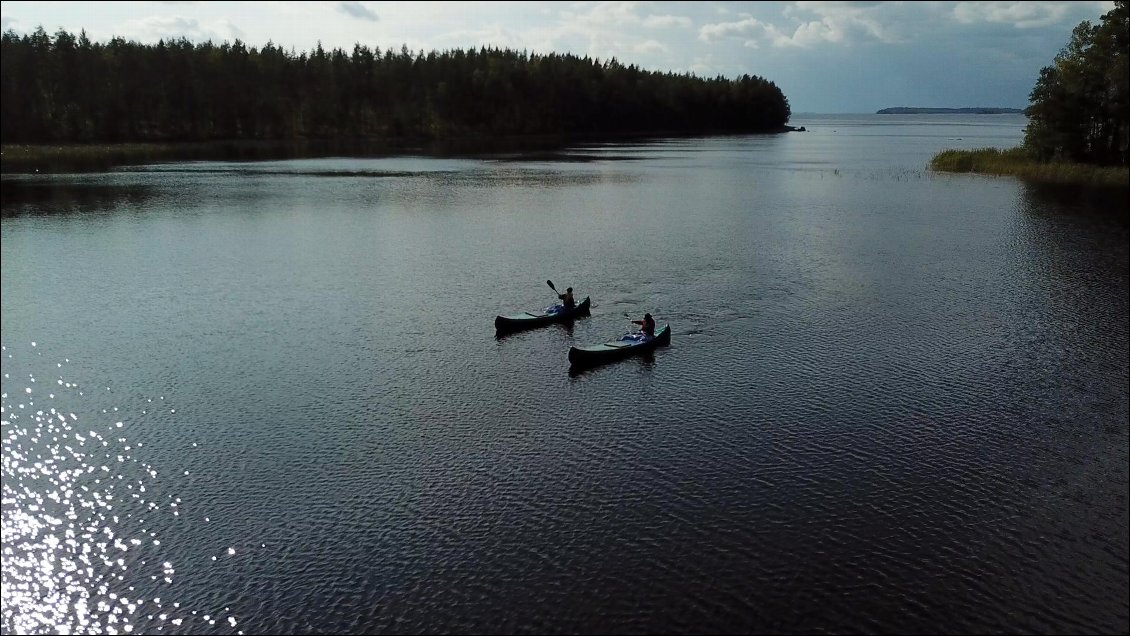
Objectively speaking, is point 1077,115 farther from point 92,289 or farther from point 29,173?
point 29,173

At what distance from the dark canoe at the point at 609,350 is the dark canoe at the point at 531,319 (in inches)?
226

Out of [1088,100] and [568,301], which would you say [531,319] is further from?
[1088,100]

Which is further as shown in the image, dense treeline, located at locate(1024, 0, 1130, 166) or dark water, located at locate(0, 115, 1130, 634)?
dense treeline, located at locate(1024, 0, 1130, 166)

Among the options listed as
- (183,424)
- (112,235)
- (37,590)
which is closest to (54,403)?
(183,424)

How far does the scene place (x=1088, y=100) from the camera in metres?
104

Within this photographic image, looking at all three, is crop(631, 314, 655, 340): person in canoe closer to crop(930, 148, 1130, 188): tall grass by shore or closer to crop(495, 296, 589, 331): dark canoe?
crop(495, 296, 589, 331): dark canoe

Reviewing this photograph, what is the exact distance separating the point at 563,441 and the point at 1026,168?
348 feet

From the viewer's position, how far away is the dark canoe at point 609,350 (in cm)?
4103

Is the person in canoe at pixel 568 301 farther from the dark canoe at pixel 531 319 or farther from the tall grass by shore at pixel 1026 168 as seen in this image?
the tall grass by shore at pixel 1026 168

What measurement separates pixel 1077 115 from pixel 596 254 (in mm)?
74009

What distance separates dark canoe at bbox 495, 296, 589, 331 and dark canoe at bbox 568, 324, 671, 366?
5732mm

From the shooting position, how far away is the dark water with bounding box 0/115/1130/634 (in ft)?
74.2

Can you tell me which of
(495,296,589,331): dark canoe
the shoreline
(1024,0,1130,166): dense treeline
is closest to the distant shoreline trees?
(1024,0,1130,166): dense treeline

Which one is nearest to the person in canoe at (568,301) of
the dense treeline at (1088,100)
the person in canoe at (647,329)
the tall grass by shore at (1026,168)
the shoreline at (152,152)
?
the person in canoe at (647,329)
